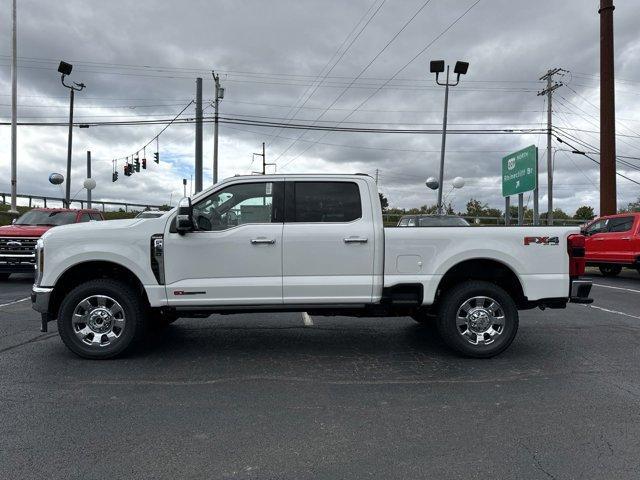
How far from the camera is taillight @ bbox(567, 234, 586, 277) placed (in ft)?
17.9

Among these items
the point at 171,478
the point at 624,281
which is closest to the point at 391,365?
the point at 171,478

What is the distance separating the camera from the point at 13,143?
22.5 meters

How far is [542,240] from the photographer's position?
5.48 metres

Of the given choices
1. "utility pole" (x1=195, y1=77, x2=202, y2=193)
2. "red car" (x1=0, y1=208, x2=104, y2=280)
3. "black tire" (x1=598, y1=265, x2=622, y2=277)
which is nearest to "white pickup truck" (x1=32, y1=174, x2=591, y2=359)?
"red car" (x1=0, y1=208, x2=104, y2=280)

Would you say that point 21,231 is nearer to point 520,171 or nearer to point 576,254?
point 576,254

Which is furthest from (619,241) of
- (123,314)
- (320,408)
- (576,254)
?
(123,314)

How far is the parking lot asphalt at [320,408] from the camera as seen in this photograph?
3.14 m

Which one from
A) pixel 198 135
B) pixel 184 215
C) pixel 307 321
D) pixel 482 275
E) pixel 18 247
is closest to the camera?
pixel 184 215

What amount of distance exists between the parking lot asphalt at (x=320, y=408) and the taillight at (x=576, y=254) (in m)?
0.99

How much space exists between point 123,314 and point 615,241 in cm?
1314

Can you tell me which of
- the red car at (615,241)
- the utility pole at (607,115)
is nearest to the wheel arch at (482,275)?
the red car at (615,241)

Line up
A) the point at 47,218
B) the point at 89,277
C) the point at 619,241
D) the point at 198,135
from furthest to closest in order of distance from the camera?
the point at 198,135 < the point at 619,241 < the point at 47,218 < the point at 89,277

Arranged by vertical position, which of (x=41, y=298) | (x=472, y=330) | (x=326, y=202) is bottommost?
(x=472, y=330)

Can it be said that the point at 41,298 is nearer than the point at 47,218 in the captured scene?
Yes
